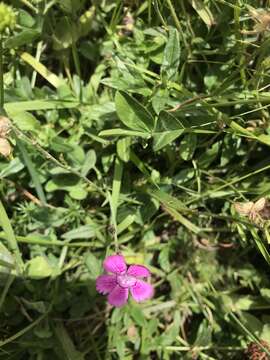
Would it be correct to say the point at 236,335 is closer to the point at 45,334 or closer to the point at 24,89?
the point at 45,334

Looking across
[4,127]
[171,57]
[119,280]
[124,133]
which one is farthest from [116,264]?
[171,57]

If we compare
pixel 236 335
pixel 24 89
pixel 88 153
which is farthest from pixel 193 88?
pixel 236 335

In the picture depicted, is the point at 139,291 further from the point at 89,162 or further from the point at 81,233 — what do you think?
the point at 89,162

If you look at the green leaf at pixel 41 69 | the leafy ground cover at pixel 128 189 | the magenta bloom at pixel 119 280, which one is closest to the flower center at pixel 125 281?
the magenta bloom at pixel 119 280

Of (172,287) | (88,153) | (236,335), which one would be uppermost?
(88,153)

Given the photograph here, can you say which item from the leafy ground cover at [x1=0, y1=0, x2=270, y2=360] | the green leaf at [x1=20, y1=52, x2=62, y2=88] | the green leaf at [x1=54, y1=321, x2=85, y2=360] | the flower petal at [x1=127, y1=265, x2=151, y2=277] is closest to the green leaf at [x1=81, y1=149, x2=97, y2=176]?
the leafy ground cover at [x1=0, y1=0, x2=270, y2=360]

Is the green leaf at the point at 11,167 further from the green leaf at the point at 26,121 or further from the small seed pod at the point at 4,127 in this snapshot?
the small seed pod at the point at 4,127
